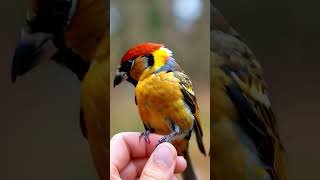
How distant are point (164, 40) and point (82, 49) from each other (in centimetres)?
27

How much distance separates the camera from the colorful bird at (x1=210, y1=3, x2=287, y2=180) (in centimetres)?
151

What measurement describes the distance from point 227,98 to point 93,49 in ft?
1.53

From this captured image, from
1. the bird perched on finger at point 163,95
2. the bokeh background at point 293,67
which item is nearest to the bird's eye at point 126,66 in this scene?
the bird perched on finger at point 163,95

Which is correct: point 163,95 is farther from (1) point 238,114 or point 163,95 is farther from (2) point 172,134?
(1) point 238,114

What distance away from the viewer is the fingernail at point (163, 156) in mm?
1307

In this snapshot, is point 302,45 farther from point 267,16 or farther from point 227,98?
point 227,98

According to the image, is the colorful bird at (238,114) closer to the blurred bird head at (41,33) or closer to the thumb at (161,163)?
the thumb at (161,163)

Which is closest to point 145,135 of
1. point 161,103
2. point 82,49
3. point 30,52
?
point 161,103

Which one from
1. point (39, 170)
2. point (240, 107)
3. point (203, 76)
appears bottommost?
point (39, 170)

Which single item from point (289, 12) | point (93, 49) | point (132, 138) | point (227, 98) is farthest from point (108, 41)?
point (289, 12)

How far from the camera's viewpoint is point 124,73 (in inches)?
58.8

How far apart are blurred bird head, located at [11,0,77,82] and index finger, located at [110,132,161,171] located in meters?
0.35

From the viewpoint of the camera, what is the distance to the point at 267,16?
152 centimetres

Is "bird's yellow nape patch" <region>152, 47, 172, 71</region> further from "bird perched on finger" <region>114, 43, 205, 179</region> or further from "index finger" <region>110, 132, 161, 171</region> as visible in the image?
"index finger" <region>110, 132, 161, 171</region>
